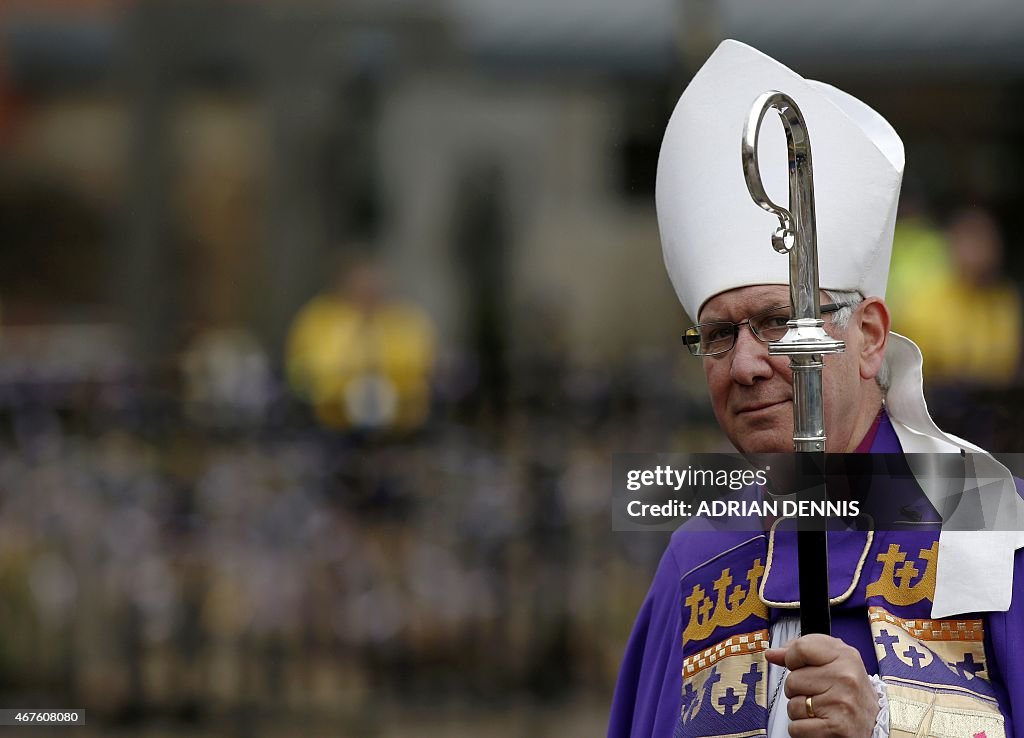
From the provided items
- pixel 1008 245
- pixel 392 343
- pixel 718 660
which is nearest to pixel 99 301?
pixel 392 343

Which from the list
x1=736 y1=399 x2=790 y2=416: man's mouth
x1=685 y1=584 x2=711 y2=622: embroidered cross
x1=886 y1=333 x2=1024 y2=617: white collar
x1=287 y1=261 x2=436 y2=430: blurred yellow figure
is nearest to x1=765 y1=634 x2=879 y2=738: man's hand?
x1=886 y1=333 x2=1024 y2=617: white collar

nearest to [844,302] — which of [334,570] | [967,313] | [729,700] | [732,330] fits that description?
[732,330]

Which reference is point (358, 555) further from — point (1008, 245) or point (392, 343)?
point (1008, 245)

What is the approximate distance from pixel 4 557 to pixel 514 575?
2.34 meters

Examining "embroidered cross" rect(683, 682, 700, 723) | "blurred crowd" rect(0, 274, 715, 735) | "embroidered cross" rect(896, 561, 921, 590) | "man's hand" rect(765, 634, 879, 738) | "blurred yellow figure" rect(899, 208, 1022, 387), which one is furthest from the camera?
"blurred yellow figure" rect(899, 208, 1022, 387)

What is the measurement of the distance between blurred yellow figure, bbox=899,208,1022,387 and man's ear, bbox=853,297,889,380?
196 inches

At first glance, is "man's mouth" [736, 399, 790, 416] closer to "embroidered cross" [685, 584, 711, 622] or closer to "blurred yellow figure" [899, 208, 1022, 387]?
"embroidered cross" [685, 584, 711, 622]

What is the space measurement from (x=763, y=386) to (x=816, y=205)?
32 cm

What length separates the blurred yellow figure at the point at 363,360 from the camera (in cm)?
771

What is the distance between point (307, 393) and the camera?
7.95 meters

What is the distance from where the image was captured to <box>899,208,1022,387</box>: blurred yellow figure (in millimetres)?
7383

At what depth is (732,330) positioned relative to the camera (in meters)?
2.44

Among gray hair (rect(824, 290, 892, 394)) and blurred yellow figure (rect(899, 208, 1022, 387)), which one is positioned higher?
blurred yellow figure (rect(899, 208, 1022, 387))

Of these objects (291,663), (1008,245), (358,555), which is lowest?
(291,663)
